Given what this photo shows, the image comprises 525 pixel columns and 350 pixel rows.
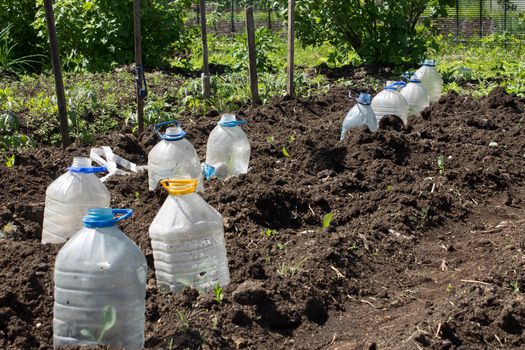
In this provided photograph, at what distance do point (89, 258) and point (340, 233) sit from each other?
205 cm

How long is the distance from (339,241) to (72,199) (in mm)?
1446

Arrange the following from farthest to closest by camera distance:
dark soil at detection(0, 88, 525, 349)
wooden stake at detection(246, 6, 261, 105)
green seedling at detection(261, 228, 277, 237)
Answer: wooden stake at detection(246, 6, 261, 105)
green seedling at detection(261, 228, 277, 237)
dark soil at detection(0, 88, 525, 349)

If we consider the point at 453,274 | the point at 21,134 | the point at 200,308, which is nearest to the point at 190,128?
the point at 21,134

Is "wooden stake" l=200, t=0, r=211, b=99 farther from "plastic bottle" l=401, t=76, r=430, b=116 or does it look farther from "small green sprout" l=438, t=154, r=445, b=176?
"small green sprout" l=438, t=154, r=445, b=176

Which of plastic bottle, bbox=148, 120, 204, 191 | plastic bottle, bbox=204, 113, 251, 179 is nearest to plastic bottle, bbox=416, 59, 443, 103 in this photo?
plastic bottle, bbox=204, 113, 251, 179

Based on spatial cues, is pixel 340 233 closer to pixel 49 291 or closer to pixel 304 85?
pixel 49 291

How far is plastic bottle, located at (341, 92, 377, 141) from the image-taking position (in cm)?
688

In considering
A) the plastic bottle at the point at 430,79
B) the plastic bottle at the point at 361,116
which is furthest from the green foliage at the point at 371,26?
the plastic bottle at the point at 361,116

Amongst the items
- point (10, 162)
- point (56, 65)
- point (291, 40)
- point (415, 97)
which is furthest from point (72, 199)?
point (291, 40)

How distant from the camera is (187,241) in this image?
A: 3729 millimetres

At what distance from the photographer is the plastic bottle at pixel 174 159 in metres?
5.13

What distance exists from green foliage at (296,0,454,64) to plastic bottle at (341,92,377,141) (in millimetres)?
4750

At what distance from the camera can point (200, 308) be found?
353 cm

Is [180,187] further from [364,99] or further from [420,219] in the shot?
[364,99]
